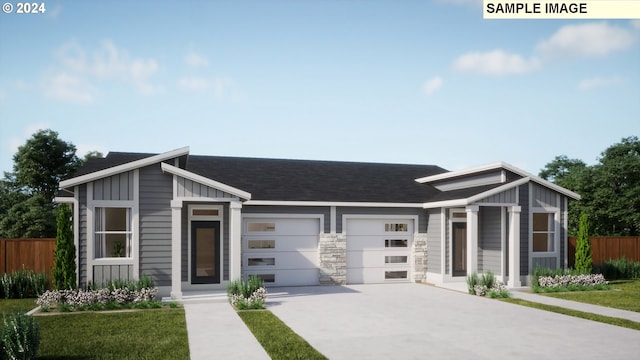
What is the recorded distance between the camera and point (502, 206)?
18.0 metres

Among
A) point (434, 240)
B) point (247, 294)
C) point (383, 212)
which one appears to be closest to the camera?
point (247, 294)

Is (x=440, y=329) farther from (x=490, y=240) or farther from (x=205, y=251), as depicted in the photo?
(x=490, y=240)

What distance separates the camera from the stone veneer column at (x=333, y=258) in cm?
1891

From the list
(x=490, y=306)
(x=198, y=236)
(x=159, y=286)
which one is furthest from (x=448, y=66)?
(x=159, y=286)

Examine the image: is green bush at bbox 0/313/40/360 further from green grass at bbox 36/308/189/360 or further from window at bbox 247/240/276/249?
window at bbox 247/240/276/249

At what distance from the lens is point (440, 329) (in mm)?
10750

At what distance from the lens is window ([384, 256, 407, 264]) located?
65.2ft

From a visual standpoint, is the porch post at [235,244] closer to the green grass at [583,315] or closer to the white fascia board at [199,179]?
the white fascia board at [199,179]

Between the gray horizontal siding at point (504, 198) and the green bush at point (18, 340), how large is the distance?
13.7 m

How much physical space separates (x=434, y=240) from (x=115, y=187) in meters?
11.2

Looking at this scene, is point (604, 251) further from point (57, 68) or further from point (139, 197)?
point (57, 68)

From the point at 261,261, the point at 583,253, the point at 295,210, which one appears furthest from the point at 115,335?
the point at 583,253

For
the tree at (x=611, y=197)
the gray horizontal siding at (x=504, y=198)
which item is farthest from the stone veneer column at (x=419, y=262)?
the tree at (x=611, y=197)

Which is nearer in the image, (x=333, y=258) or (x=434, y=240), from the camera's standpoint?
(x=333, y=258)
